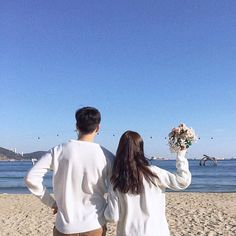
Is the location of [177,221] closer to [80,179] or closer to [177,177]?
[177,177]

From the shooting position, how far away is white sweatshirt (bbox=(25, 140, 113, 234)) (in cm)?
287

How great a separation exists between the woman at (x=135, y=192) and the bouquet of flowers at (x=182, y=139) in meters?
0.32

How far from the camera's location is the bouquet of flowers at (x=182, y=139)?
10.5ft

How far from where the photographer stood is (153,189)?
2.92 m

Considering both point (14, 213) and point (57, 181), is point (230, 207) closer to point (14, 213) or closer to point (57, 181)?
point (14, 213)

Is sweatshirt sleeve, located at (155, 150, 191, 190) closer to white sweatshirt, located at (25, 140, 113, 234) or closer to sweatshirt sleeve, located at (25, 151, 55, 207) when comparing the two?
white sweatshirt, located at (25, 140, 113, 234)

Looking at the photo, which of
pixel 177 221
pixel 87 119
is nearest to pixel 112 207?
pixel 87 119

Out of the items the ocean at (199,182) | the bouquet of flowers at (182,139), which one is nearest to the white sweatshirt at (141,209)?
the bouquet of flowers at (182,139)

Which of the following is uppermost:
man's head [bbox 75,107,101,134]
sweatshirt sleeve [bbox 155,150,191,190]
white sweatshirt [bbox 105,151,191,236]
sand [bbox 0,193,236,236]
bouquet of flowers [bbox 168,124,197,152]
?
man's head [bbox 75,107,101,134]

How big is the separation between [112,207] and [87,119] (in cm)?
62

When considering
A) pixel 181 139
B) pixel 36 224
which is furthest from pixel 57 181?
pixel 36 224

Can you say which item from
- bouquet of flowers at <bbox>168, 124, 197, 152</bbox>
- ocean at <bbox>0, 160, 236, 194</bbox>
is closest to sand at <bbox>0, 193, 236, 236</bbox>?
bouquet of flowers at <bbox>168, 124, 197, 152</bbox>

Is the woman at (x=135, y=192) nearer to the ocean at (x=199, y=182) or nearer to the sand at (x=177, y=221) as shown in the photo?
the sand at (x=177, y=221)

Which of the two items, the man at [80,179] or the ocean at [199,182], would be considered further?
the ocean at [199,182]
